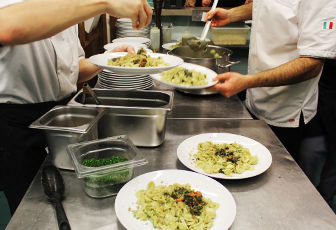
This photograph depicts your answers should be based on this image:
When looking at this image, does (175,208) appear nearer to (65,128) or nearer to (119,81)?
(65,128)

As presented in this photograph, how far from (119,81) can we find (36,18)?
1.15 metres

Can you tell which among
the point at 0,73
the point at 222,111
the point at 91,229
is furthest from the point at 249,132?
the point at 0,73

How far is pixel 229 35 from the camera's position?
11.8 feet

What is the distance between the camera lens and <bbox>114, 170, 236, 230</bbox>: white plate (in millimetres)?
929

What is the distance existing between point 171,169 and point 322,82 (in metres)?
2.12

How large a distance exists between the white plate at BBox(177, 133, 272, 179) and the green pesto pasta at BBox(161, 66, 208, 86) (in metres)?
0.33

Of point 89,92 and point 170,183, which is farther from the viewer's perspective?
point 89,92

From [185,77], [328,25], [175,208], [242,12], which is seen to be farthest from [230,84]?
[242,12]

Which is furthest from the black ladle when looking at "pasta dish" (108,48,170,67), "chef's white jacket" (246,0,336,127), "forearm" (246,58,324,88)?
"chef's white jacket" (246,0,336,127)

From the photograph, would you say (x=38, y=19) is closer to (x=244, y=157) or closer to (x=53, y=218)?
(x=53, y=218)

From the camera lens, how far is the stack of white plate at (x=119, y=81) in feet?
7.01

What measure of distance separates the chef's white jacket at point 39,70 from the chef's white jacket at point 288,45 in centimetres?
143

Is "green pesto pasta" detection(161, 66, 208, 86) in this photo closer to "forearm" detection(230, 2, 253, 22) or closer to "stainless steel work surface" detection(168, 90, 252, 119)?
"stainless steel work surface" detection(168, 90, 252, 119)

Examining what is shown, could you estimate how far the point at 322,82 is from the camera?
8.58ft
